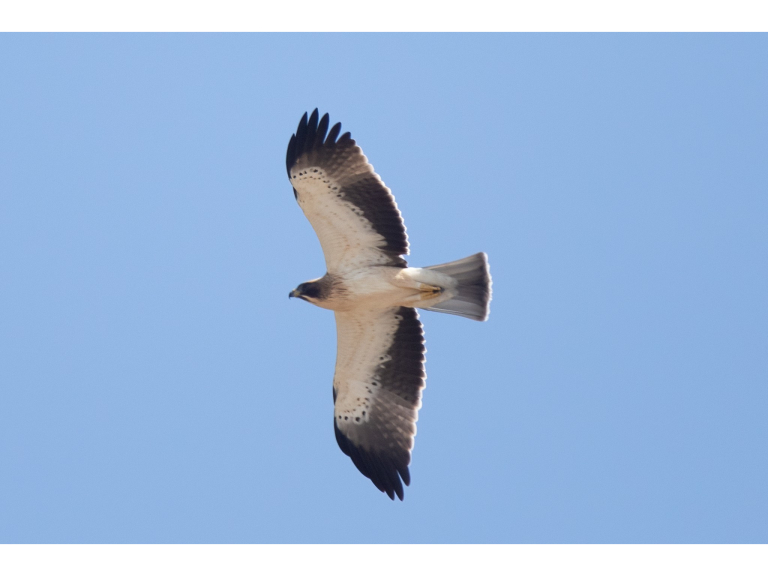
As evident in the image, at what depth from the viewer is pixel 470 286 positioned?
11.1 m

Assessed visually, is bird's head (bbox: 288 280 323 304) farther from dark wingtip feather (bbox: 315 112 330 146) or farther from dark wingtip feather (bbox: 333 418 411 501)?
dark wingtip feather (bbox: 333 418 411 501)

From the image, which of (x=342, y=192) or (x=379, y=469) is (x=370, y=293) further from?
(x=379, y=469)

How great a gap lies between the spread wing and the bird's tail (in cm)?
57

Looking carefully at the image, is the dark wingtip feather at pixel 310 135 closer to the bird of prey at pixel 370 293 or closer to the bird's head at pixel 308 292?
the bird of prey at pixel 370 293

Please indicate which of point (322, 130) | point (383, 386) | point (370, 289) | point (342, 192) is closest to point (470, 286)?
point (370, 289)

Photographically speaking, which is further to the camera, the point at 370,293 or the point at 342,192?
the point at 370,293

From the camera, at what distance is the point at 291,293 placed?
36.4 ft

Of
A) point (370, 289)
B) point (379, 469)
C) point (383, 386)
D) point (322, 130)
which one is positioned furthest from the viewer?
point (383, 386)

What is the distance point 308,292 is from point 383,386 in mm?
1459

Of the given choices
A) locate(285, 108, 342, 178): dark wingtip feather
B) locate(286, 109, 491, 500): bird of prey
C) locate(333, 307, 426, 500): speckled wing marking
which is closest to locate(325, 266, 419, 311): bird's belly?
locate(286, 109, 491, 500): bird of prey

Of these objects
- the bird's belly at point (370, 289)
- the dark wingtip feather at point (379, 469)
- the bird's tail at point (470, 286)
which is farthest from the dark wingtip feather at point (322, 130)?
the dark wingtip feather at point (379, 469)

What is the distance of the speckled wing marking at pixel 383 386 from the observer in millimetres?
11508

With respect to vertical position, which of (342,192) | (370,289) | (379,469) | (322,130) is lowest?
(379,469)

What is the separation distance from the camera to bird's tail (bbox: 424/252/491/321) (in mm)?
11078
